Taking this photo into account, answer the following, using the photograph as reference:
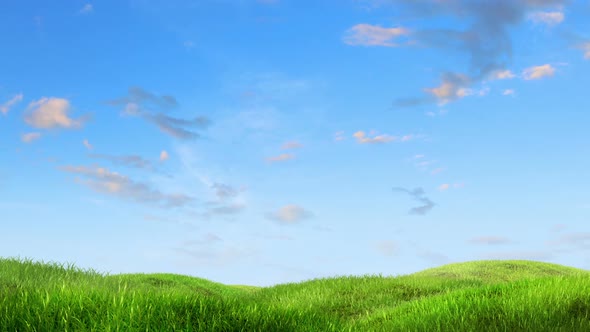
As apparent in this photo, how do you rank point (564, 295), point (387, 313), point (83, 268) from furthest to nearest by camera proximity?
point (83, 268), point (387, 313), point (564, 295)

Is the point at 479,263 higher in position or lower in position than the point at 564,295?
higher

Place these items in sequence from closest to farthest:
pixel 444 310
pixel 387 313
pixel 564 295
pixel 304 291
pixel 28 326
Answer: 1. pixel 28 326
2. pixel 444 310
3. pixel 564 295
4. pixel 387 313
5. pixel 304 291

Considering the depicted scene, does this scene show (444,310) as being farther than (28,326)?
Yes

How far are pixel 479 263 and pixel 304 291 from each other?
45.3 ft

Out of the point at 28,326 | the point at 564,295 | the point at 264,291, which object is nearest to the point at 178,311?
the point at 28,326

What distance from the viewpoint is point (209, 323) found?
261 inches

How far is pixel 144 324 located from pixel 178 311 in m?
0.73

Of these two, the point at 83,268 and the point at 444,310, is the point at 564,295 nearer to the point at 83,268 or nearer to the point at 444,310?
the point at 444,310

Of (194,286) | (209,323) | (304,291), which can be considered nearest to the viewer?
(209,323)

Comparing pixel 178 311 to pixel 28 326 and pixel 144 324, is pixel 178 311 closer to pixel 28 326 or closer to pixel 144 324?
pixel 144 324

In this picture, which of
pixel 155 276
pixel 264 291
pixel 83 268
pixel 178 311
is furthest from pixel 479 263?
pixel 178 311

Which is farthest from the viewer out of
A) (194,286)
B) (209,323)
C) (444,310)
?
(194,286)

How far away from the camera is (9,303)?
6727 mm

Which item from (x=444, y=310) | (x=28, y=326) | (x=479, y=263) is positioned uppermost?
(x=479, y=263)
